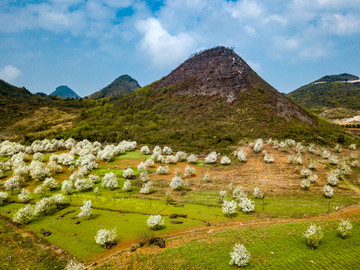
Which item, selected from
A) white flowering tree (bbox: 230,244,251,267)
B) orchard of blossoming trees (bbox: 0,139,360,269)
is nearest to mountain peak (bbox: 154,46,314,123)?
orchard of blossoming trees (bbox: 0,139,360,269)

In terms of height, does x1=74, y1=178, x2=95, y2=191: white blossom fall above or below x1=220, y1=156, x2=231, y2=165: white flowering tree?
below

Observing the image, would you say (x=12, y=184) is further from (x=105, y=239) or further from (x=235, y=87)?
(x=235, y=87)

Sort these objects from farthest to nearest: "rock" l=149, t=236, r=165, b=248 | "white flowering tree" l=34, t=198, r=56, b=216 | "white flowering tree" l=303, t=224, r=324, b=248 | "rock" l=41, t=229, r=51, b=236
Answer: "white flowering tree" l=34, t=198, r=56, b=216 → "rock" l=41, t=229, r=51, b=236 → "rock" l=149, t=236, r=165, b=248 → "white flowering tree" l=303, t=224, r=324, b=248

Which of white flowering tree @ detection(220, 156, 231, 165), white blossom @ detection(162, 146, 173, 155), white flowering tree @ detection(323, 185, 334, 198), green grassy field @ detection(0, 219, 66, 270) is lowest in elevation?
green grassy field @ detection(0, 219, 66, 270)

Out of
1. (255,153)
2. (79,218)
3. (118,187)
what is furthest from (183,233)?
(255,153)

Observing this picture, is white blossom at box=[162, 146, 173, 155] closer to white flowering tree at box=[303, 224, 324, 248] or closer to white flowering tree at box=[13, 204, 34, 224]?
white flowering tree at box=[13, 204, 34, 224]

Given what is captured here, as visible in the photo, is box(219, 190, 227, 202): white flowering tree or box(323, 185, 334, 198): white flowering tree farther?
box(219, 190, 227, 202): white flowering tree

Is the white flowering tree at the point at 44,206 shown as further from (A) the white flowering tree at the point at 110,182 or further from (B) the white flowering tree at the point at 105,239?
(B) the white flowering tree at the point at 105,239

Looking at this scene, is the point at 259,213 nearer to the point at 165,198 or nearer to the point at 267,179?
the point at 267,179
